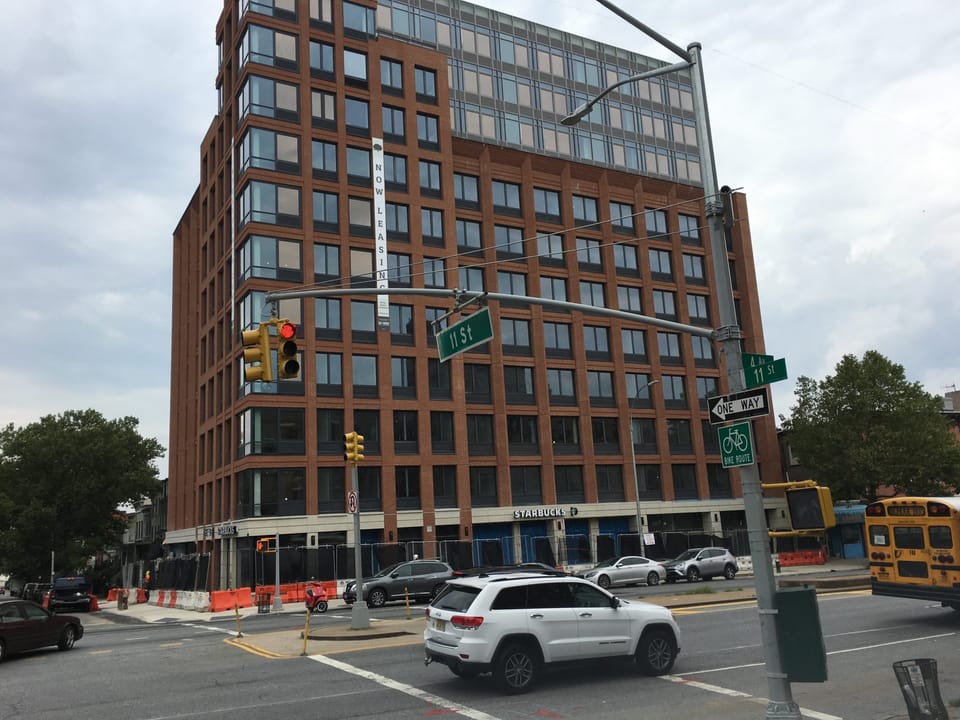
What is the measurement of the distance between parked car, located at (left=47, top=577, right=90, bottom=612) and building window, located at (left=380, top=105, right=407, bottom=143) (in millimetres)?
33687

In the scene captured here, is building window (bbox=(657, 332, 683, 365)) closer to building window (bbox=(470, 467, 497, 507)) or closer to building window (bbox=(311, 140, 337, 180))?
building window (bbox=(470, 467, 497, 507))

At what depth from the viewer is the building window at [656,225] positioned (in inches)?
2482

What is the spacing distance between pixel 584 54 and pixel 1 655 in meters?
58.8

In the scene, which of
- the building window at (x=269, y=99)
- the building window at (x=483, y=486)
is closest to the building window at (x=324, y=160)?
the building window at (x=269, y=99)

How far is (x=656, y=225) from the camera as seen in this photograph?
63719 millimetres

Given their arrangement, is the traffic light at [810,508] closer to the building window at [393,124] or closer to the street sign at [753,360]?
the street sign at [753,360]

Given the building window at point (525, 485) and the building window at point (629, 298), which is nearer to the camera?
the building window at point (525, 485)

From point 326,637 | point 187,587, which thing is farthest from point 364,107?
point 326,637

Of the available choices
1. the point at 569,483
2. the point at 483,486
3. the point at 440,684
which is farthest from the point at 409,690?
the point at 569,483

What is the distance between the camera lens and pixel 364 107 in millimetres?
52062

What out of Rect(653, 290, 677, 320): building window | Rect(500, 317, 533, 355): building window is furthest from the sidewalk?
Rect(653, 290, 677, 320): building window

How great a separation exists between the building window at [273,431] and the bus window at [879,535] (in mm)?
32952

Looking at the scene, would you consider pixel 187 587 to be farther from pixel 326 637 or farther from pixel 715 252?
pixel 715 252

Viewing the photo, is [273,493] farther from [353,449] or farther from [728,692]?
[728,692]
